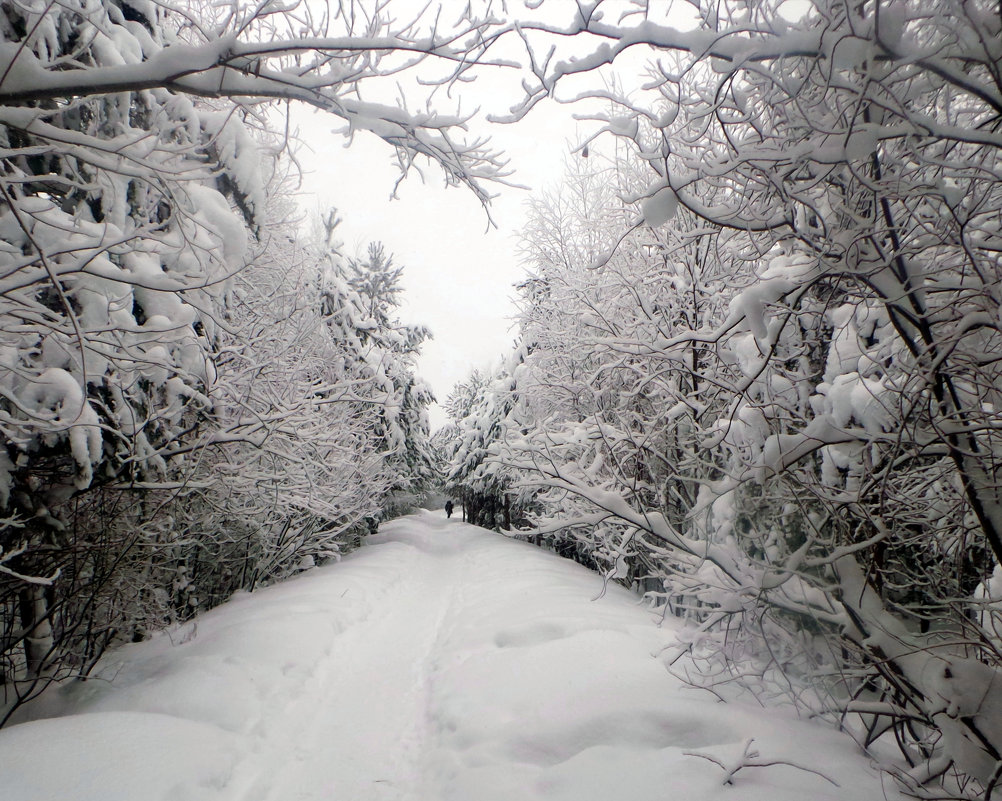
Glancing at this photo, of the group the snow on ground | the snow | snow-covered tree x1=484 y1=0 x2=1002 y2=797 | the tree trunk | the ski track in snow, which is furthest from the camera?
the tree trunk

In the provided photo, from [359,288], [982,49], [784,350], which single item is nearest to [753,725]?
[784,350]

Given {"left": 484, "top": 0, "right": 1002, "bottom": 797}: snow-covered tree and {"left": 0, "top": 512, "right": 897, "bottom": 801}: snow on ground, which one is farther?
{"left": 0, "top": 512, "right": 897, "bottom": 801}: snow on ground

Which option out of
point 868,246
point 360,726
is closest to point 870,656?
point 868,246

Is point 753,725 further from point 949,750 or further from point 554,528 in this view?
point 554,528

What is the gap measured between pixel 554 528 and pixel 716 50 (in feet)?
8.97

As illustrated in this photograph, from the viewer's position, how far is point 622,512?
3.29m

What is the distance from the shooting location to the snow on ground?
3223 mm

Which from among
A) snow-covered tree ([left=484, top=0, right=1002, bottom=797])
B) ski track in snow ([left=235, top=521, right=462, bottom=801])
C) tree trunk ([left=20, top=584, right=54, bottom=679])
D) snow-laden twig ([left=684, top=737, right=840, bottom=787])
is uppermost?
snow-covered tree ([left=484, top=0, right=1002, bottom=797])

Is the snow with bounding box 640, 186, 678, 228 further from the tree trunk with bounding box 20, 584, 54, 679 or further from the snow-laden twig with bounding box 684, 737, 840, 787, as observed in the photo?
the tree trunk with bounding box 20, 584, 54, 679

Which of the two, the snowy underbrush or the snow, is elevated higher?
the snow

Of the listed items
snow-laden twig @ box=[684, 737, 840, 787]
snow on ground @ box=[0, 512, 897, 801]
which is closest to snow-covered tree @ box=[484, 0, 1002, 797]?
snow-laden twig @ box=[684, 737, 840, 787]

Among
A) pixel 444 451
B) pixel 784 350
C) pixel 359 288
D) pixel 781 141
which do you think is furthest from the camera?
pixel 444 451

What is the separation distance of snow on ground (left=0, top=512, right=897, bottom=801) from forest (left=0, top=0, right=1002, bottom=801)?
1.39ft

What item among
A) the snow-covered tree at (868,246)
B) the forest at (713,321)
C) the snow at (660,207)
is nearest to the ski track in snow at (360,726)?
the forest at (713,321)
